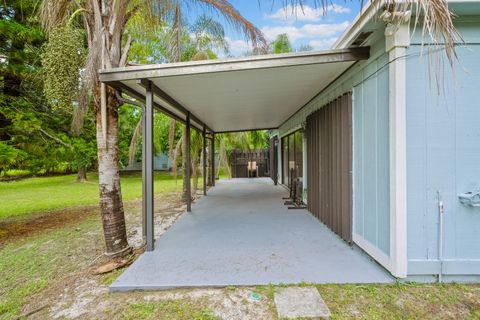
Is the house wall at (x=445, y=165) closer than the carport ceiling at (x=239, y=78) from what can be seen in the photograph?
Yes

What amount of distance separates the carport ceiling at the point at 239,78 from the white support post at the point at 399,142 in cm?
54

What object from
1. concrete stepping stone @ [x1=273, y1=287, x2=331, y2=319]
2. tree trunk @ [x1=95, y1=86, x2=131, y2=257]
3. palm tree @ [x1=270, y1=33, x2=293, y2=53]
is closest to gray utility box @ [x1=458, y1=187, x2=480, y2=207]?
concrete stepping stone @ [x1=273, y1=287, x2=331, y2=319]

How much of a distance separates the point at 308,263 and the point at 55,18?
15.2 ft

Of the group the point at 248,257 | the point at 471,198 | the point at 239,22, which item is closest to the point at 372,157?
the point at 471,198

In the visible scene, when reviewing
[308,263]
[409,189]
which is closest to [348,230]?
[308,263]

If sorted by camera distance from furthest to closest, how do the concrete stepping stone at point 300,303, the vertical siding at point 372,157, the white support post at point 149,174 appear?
the white support post at point 149,174 < the vertical siding at point 372,157 < the concrete stepping stone at point 300,303

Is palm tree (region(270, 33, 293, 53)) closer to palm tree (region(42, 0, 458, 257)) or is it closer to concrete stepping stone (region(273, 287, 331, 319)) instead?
palm tree (region(42, 0, 458, 257))

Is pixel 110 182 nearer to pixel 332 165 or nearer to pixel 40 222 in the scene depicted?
pixel 332 165

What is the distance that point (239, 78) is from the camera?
12.0 ft

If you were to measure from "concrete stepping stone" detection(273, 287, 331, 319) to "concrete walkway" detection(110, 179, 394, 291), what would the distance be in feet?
0.62

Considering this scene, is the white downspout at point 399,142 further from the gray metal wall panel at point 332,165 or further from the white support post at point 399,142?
the gray metal wall panel at point 332,165

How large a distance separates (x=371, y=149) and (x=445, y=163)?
0.77 meters

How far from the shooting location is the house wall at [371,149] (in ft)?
9.64

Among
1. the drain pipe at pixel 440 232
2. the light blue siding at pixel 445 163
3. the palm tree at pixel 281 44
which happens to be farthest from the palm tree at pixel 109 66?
the palm tree at pixel 281 44
